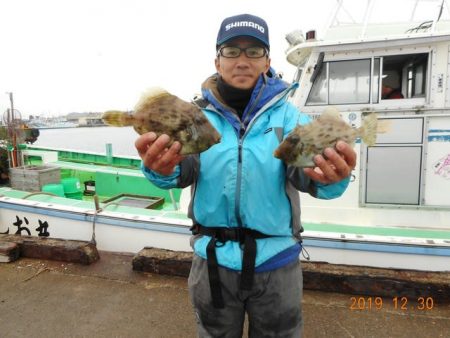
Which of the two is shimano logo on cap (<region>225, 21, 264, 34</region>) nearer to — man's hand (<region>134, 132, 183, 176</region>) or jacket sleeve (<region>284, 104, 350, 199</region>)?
jacket sleeve (<region>284, 104, 350, 199</region>)

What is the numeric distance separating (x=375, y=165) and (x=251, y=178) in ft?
12.2

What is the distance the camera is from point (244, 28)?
1886 millimetres

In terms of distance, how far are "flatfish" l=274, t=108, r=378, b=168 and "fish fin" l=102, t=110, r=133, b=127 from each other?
→ 2.66 feet

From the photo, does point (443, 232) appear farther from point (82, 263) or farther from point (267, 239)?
point (82, 263)

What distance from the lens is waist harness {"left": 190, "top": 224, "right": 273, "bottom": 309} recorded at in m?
1.86

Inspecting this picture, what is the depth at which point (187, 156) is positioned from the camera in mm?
Answer: 1896

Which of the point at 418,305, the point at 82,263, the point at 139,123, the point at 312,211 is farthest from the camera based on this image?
the point at 312,211

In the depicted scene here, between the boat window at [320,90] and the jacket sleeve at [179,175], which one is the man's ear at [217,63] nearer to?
the jacket sleeve at [179,175]

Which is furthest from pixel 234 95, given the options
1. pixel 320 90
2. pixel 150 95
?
pixel 320 90

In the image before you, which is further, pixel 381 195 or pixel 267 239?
pixel 381 195

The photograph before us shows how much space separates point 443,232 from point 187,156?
4.17 meters

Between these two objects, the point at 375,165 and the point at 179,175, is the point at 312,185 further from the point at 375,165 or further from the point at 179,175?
the point at 375,165

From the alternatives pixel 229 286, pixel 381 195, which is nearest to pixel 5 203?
pixel 229 286

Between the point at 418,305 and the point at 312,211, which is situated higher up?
the point at 312,211
